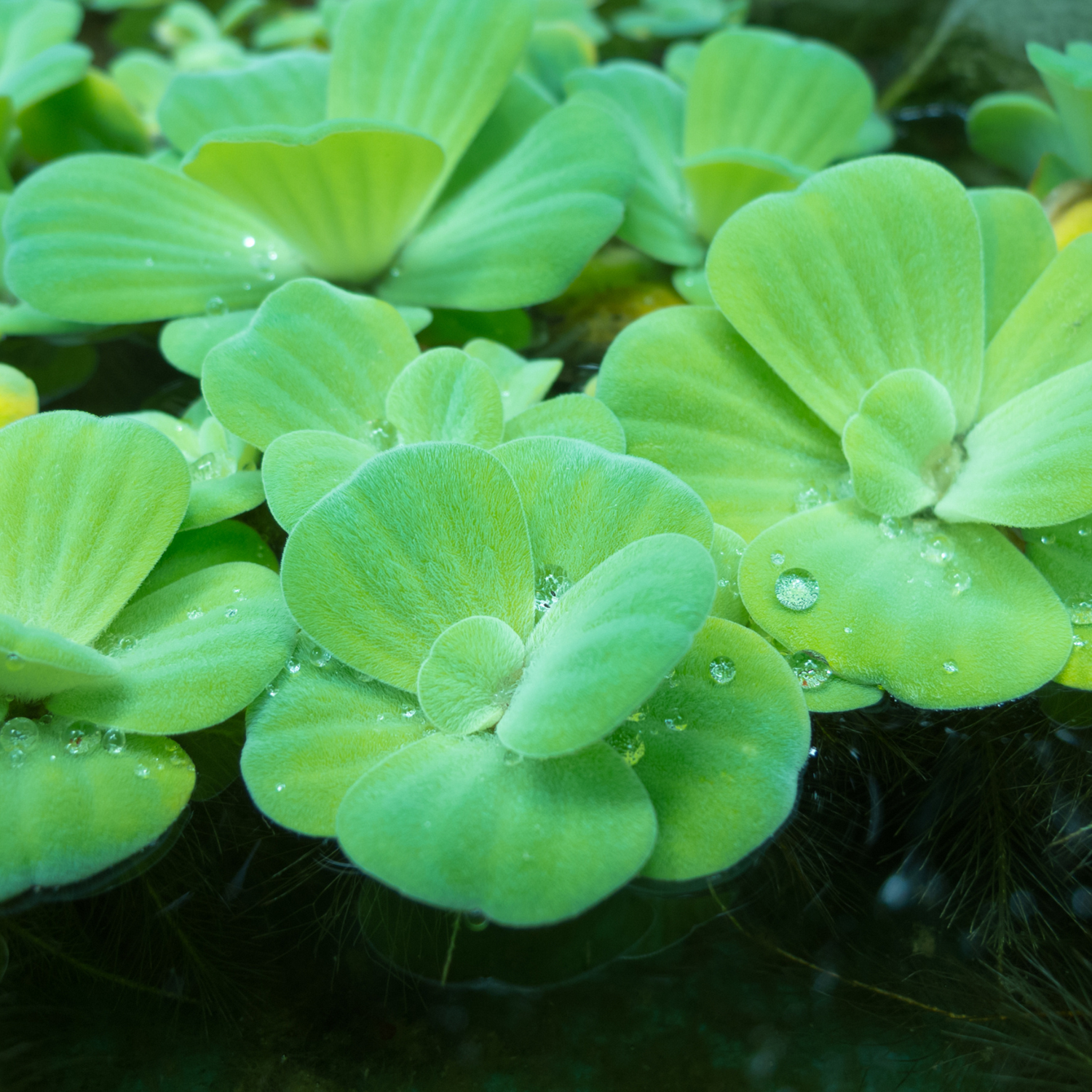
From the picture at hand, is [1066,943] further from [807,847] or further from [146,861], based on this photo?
[146,861]

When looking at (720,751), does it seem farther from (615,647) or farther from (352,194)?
(352,194)

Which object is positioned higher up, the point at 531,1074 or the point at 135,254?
the point at 135,254

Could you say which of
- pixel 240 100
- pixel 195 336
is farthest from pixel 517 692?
Result: pixel 240 100

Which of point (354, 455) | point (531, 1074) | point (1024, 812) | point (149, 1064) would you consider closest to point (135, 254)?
point (354, 455)

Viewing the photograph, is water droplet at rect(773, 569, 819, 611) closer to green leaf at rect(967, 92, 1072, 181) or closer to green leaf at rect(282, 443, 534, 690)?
green leaf at rect(282, 443, 534, 690)

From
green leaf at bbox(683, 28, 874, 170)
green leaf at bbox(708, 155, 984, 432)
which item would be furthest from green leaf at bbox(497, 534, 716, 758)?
green leaf at bbox(683, 28, 874, 170)

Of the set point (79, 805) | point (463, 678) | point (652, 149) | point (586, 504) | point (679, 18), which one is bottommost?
point (79, 805)

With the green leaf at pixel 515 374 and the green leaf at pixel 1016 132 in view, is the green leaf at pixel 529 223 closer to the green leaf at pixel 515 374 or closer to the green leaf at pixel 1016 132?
the green leaf at pixel 515 374
